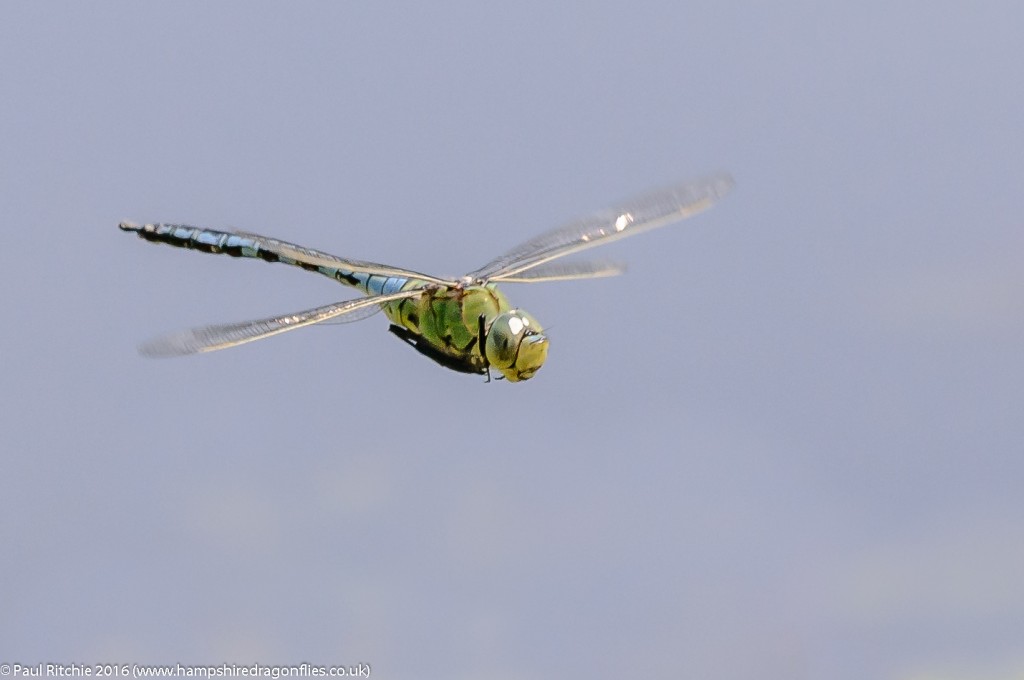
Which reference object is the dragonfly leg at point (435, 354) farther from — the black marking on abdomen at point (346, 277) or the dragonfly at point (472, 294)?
the black marking on abdomen at point (346, 277)

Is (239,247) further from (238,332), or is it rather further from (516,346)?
(516,346)

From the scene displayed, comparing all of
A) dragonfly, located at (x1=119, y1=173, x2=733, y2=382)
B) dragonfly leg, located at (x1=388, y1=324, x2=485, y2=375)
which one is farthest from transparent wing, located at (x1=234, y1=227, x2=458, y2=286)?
dragonfly leg, located at (x1=388, y1=324, x2=485, y2=375)

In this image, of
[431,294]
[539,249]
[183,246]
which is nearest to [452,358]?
[431,294]

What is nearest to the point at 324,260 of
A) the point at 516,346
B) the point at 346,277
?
the point at 346,277

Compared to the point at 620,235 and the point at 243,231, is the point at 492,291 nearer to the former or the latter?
the point at 620,235

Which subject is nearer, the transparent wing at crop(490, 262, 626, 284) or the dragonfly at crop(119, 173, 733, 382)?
the dragonfly at crop(119, 173, 733, 382)

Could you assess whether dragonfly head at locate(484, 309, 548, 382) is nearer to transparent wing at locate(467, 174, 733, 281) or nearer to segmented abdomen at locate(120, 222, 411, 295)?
transparent wing at locate(467, 174, 733, 281)
